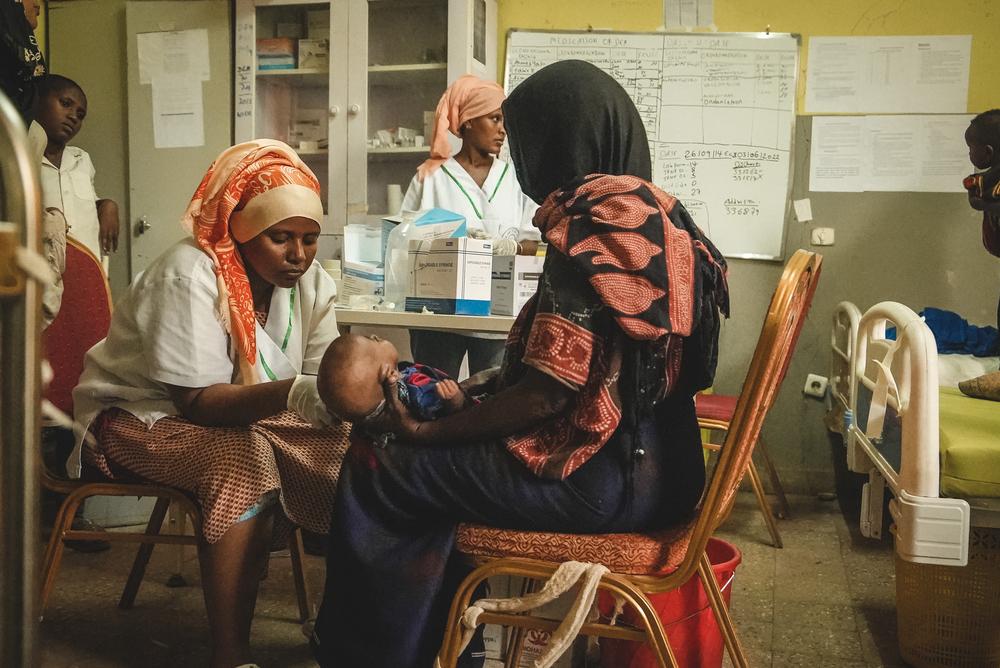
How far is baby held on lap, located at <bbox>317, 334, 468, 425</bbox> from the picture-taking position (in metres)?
1.28

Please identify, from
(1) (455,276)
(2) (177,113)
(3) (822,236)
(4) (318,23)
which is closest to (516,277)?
(1) (455,276)

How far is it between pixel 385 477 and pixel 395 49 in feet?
9.65

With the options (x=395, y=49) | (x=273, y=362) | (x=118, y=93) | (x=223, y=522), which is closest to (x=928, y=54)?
(x=395, y=49)

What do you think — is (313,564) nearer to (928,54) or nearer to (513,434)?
(513,434)

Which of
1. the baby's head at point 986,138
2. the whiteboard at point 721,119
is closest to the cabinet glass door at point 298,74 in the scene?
the whiteboard at point 721,119

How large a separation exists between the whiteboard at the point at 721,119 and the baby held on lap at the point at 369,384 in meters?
2.68

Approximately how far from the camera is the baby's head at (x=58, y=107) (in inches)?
133

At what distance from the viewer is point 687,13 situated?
12.3 ft

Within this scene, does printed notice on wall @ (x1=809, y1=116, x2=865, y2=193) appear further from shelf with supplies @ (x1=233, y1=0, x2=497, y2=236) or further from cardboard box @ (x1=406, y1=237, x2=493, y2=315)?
cardboard box @ (x1=406, y1=237, x2=493, y2=315)

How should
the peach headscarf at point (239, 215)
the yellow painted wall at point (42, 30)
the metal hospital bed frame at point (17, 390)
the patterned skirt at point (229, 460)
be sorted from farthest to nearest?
1. the yellow painted wall at point (42, 30)
2. the peach headscarf at point (239, 215)
3. the patterned skirt at point (229, 460)
4. the metal hospital bed frame at point (17, 390)

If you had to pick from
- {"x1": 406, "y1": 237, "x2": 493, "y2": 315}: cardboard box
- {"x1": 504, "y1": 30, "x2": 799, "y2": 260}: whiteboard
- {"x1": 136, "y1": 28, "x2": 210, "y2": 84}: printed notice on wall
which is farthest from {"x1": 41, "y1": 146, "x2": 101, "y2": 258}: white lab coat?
{"x1": 504, "y1": 30, "x2": 799, "y2": 260}: whiteboard

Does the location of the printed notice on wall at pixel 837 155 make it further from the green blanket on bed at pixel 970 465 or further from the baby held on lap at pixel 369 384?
the baby held on lap at pixel 369 384

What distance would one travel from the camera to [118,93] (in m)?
4.24

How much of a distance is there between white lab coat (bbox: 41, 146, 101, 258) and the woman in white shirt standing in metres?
1.40
